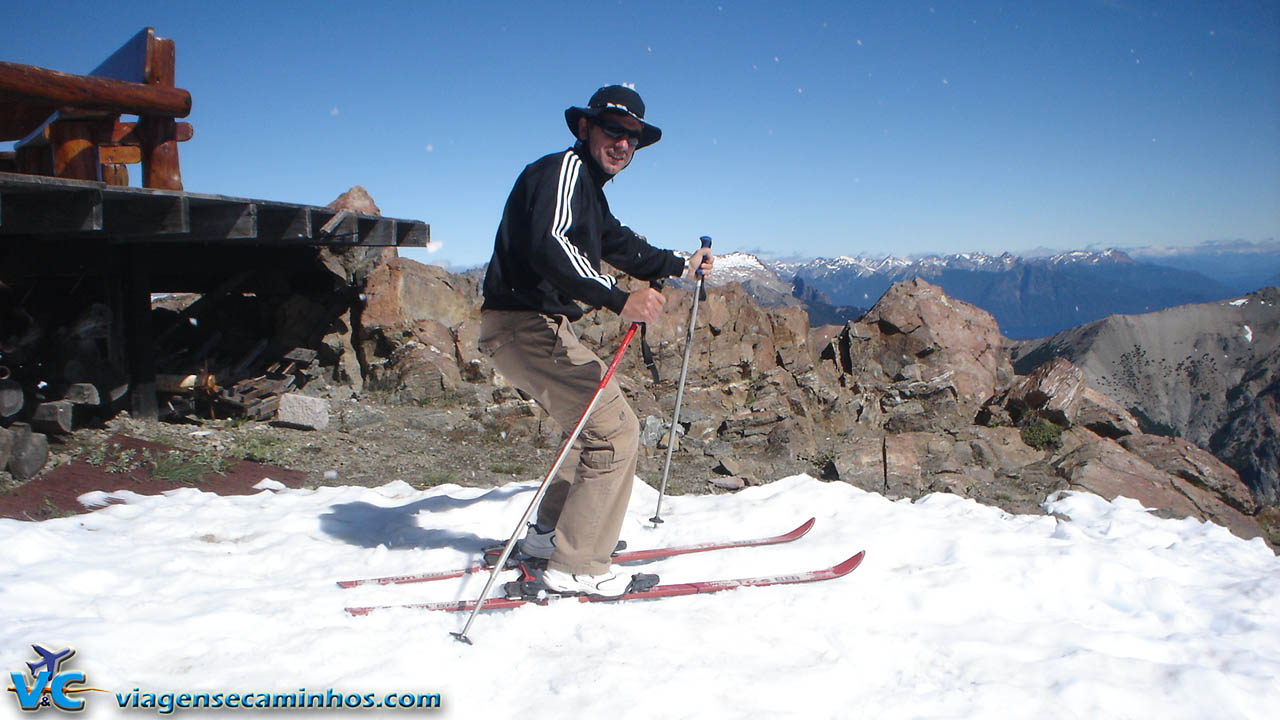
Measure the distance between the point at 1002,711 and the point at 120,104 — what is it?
9.32 meters

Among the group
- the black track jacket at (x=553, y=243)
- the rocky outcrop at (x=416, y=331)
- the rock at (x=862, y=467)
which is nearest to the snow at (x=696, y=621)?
the black track jacket at (x=553, y=243)

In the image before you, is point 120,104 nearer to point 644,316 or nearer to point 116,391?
point 116,391

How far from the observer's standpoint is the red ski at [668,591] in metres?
4.02

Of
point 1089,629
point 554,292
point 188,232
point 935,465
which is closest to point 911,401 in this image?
point 935,465

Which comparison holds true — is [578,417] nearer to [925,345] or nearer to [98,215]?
[98,215]

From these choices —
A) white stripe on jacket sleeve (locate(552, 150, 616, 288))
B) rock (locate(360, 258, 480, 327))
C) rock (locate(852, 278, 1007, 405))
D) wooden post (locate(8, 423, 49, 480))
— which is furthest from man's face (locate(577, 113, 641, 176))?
rock (locate(852, 278, 1007, 405))

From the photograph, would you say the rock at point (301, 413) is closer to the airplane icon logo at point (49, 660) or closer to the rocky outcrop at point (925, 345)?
the airplane icon logo at point (49, 660)

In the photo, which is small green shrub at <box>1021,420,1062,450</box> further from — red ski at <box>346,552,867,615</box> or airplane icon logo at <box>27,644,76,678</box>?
airplane icon logo at <box>27,644,76,678</box>

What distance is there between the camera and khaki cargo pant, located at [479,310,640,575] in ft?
13.7

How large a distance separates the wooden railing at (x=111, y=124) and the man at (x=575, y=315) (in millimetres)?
5654

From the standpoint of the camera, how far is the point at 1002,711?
3.14 metres

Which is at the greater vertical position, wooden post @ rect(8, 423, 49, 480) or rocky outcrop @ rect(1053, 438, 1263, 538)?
→ wooden post @ rect(8, 423, 49, 480)

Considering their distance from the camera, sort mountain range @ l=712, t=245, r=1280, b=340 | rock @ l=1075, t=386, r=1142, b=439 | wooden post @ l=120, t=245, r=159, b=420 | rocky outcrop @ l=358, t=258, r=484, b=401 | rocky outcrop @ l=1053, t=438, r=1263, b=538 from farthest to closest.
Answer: mountain range @ l=712, t=245, r=1280, b=340 < rocky outcrop @ l=358, t=258, r=484, b=401 < rock @ l=1075, t=386, r=1142, b=439 < wooden post @ l=120, t=245, r=159, b=420 < rocky outcrop @ l=1053, t=438, r=1263, b=538

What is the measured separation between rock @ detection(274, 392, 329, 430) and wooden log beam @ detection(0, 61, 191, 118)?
3616 millimetres
